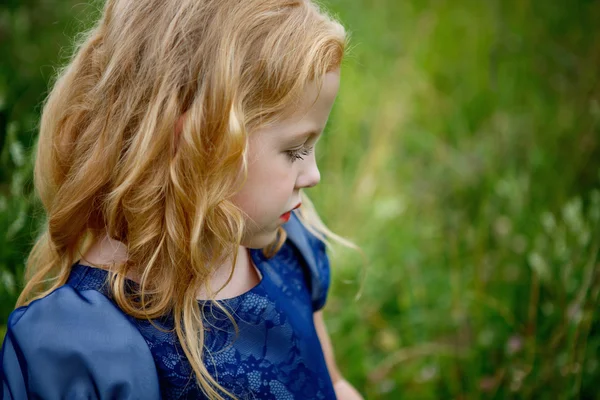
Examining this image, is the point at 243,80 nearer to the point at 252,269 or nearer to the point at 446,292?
the point at 252,269

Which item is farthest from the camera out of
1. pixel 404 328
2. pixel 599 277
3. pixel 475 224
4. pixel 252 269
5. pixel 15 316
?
pixel 475 224

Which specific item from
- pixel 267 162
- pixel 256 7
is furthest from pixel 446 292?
pixel 256 7

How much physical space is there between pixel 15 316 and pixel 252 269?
1.51 ft

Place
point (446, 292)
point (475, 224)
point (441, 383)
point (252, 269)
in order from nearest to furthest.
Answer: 1. point (252, 269)
2. point (441, 383)
3. point (446, 292)
4. point (475, 224)

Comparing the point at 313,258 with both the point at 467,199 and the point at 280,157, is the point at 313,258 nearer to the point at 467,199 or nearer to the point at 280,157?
the point at 280,157

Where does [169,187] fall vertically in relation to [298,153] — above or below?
below

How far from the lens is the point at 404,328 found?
1.96m

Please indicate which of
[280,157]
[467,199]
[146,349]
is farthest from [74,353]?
[467,199]

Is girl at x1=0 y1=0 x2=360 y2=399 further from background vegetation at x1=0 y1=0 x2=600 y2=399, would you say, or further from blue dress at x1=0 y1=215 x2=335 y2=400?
background vegetation at x1=0 y1=0 x2=600 y2=399

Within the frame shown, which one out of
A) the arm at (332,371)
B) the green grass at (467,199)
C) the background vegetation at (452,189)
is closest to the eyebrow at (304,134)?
the background vegetation at (452,189)

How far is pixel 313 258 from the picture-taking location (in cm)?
137

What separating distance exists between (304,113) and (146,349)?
0.49m

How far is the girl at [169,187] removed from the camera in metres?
0.96

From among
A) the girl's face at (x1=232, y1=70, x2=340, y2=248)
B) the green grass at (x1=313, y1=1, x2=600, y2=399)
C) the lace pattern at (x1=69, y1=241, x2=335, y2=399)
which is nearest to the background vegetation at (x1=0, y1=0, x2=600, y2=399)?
the green grass at (x1=313, y1=1, x2=600, y2=399)
